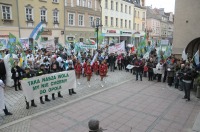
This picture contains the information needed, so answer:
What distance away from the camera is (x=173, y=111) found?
7.89 meters

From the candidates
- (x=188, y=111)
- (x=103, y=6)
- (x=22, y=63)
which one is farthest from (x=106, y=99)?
(x=103, y=6)

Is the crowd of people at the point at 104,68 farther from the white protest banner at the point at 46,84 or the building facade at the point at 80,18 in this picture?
the building facade at the point at 80,18

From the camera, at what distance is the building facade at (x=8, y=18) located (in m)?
20.9

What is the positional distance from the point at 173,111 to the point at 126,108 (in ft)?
6.72

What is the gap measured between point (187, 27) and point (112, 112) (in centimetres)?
1045

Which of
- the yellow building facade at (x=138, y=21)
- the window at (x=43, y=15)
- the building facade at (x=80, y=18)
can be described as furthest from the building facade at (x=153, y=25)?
the window at (x=43, y=15)

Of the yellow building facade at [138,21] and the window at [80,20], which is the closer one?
the window at [80,20]

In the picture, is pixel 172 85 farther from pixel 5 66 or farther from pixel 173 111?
pixel 5 66

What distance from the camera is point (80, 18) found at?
3061cm

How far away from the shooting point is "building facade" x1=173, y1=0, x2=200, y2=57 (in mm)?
13844

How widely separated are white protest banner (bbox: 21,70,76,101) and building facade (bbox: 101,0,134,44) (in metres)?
24.3

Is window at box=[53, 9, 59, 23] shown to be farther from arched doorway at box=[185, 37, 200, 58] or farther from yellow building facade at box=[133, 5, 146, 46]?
yellow building facade at box=[133, 5, 146, 46]

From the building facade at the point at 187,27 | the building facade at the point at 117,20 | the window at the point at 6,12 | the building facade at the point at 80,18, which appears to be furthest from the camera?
the building facade at the point at 117,20

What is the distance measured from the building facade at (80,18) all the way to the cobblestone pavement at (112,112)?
19543 millimetres
